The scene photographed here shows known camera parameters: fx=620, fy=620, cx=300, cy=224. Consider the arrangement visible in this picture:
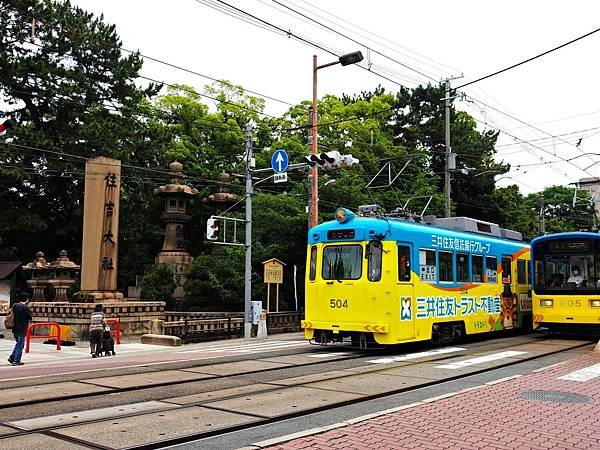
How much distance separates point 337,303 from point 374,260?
1.42 m

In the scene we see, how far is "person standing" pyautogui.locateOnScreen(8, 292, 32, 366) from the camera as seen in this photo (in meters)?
14.9

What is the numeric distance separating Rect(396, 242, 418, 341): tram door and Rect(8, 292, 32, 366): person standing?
356 inches

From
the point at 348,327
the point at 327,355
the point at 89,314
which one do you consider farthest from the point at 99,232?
the point at 348,327

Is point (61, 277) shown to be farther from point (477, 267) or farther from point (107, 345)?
point (477, 267)

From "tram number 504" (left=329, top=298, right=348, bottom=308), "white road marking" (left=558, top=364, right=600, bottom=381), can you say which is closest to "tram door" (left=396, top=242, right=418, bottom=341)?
"tram number 504" (left=329, top=298, right=348, bottom=308)

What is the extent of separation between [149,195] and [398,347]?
27147mm

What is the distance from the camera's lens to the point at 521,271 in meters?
21.2

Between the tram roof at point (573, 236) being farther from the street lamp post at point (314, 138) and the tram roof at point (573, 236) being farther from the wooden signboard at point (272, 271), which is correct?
the wooden signboard at point (272, 271)

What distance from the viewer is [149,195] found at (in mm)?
40062

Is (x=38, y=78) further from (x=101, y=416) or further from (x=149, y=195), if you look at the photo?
(x=101, y=416)

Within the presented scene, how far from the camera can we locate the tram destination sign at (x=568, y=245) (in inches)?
718

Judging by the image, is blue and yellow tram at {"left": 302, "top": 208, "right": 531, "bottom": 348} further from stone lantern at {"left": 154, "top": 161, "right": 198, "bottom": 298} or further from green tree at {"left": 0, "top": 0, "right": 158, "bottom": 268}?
green tree at {"left": 0, "top": 0, "right": 158, "bottom": 268}

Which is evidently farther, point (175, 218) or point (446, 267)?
point (175, 218)

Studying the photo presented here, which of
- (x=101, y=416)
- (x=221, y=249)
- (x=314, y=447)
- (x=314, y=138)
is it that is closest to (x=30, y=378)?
(x=101, y=416)
